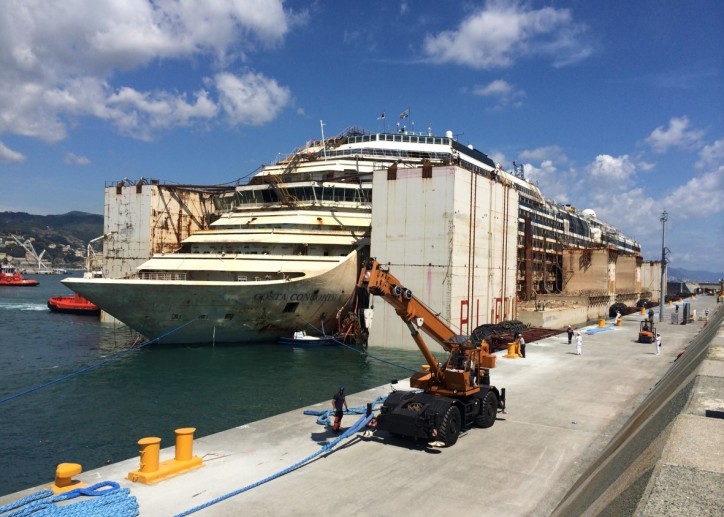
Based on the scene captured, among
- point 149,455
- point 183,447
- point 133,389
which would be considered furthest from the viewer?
point 133,389

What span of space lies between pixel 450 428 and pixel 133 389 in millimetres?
18403

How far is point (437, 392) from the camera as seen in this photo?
16641 mm

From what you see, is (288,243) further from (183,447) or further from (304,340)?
(183,447)

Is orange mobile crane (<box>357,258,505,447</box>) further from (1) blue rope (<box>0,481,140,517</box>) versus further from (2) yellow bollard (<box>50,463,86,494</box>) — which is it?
(2) yellow bollard (<box>50,463,86,494</box>)

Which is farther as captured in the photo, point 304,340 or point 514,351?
point 304,340

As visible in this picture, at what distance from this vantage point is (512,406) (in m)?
19.4

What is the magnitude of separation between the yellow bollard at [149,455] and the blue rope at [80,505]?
100 cm

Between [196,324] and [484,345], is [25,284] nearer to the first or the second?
[196,324]

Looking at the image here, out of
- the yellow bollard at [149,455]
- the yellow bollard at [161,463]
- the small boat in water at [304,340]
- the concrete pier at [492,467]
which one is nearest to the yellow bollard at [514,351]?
the concrete pier at [492,467]

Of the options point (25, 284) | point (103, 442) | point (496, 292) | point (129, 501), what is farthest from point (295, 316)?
point (25, 284)

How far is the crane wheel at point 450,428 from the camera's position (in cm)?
1445

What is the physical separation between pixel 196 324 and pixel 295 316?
23.1 feet

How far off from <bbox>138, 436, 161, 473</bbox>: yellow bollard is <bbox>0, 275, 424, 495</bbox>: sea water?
5.64 m

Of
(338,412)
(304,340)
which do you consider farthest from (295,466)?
(304,340)
